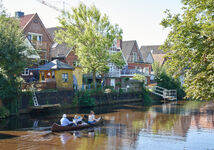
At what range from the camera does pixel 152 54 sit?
82562mm

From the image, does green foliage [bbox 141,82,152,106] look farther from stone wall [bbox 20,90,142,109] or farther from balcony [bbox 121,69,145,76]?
balcony [bbox 121,69,145,76]

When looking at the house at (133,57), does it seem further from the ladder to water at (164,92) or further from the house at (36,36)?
the house at (36,36)

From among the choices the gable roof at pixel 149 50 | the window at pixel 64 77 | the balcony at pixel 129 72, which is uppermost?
the gable roof at pixel 149 50

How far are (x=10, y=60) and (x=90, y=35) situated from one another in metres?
15.7

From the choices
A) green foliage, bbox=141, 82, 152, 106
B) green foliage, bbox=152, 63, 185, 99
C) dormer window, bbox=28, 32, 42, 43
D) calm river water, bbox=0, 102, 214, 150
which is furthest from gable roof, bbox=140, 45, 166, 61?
calm river water, bbox=0, 102, 214, 150

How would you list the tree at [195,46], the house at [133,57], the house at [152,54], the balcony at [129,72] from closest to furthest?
the tree at [195,46] < the balcony at [129,72] < the house at [133,57] < the house at [152,54]

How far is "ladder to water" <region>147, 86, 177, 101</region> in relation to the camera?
174ft

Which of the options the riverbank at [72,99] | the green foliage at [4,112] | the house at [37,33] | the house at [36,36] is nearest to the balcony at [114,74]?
the riverbank at [72,99]

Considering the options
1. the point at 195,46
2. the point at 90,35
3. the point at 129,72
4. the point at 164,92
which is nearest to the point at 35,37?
the point at 90,35

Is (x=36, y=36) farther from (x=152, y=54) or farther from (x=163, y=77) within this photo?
(x=152, y=54)

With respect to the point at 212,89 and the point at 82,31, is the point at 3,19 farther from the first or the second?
the point at 212,89

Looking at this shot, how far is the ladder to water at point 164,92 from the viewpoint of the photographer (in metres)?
53.2

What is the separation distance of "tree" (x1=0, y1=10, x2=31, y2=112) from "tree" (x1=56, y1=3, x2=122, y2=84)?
13.0 metres

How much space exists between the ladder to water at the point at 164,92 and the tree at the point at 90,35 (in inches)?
630
